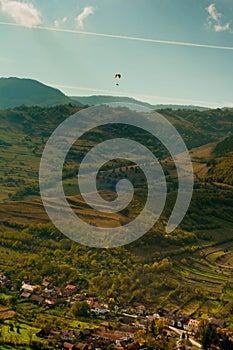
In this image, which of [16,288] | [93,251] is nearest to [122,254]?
[93,251]

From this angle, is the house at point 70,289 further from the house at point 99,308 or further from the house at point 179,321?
the house at point 179,321

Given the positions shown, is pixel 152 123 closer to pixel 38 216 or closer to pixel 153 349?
pixel 38 216

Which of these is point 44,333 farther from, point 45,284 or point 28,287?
point 45,284

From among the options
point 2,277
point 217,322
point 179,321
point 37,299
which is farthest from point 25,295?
point 217,322

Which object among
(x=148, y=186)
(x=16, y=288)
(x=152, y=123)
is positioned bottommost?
(x=16, y=288)

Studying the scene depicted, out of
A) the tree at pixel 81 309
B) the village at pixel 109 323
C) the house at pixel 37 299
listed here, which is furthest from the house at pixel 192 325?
the house at pixel 37 299

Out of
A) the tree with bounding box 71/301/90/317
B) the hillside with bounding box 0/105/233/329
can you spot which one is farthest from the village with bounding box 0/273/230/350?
the hillside with bounding box 0/105/233/329

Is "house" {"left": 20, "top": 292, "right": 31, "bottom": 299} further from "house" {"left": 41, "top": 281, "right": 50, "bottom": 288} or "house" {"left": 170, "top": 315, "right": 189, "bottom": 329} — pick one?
"house" {"left": 170, "top": 315, "right": 189, "bottom": 329}

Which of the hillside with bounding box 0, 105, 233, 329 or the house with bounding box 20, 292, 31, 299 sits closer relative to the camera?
the house with bounding box 20, 292, 31, 299
